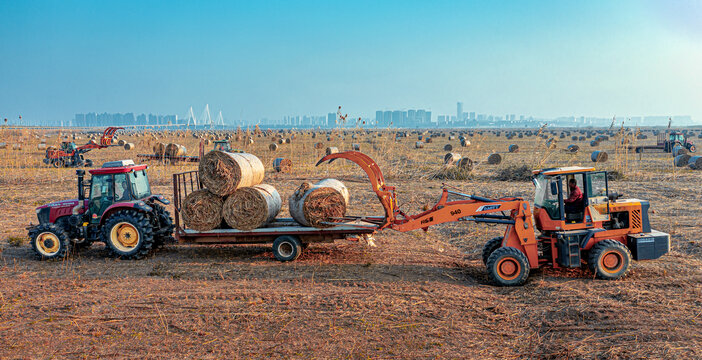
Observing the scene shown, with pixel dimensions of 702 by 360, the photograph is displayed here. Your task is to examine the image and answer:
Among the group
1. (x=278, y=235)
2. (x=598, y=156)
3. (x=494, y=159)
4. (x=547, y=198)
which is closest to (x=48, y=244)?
(x=278, y=235)

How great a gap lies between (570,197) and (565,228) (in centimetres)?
54

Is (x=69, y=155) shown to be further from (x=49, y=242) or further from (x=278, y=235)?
(x=278, y=235)

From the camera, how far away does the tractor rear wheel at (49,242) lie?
8961 mm

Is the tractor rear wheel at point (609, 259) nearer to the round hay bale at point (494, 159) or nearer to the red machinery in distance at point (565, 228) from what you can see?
the red machinery in distance at point (565, 228)

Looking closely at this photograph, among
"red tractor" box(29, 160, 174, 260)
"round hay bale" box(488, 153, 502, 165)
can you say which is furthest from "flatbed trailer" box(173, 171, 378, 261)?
"round hay bale" box(488, 153, 502, 165)

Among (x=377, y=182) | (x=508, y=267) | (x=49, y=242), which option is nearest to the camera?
(x=508, y=267)

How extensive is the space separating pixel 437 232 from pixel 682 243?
16.9 ft

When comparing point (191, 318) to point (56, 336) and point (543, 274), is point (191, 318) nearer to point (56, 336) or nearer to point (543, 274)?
point (56, 336)

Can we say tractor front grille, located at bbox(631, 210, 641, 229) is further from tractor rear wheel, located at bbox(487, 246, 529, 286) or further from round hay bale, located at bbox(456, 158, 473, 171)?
round hay bale, located at bbox(456, 158, 473, 171)

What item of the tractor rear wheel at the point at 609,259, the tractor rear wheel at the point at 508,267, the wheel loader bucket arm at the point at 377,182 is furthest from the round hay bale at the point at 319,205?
the tractor rear wheel at the point at 609,259

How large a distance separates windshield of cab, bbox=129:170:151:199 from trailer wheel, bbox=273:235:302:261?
3.15 metres

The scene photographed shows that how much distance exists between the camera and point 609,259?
7.48 m

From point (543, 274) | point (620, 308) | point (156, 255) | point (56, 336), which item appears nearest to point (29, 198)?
point (156, 255)

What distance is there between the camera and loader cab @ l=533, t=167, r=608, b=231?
7.57 m
